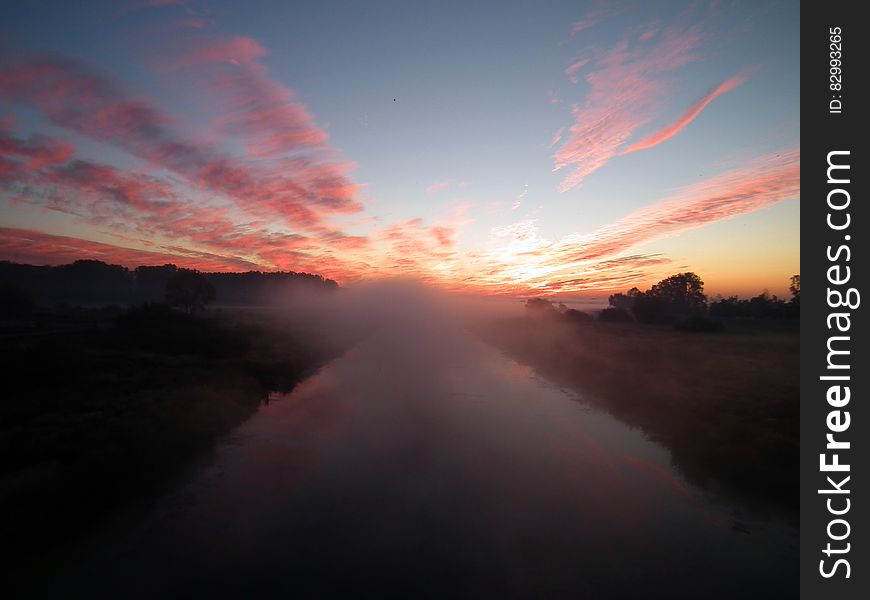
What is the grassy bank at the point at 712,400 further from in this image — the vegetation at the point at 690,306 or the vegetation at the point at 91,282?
the vegetation at the point at 91,282

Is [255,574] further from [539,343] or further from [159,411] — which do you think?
[539,343]

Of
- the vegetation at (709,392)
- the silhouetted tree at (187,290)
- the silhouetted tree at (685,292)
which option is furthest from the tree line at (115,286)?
the silhouetted tree at (685,292)

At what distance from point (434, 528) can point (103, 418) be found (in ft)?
56.3

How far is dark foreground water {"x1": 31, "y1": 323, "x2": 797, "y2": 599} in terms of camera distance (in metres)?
9.12

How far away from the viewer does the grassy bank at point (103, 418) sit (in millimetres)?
11273

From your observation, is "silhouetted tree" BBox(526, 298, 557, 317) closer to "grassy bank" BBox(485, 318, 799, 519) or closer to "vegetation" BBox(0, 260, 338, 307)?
"grassy bank" BBox(485, 318, 799, 519)

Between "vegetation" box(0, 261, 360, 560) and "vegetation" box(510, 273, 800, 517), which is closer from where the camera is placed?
"vegetation" box(0, 261, 360, 560)

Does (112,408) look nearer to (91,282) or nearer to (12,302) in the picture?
(12,302)

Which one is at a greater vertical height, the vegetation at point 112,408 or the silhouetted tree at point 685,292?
the silhouetted tree at point 685,292

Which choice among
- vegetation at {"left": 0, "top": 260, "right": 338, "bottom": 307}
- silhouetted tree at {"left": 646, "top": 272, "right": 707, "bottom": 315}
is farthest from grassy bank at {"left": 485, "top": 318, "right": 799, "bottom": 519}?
vegetation at {"left": 0, "top": 260, "right": 338, "bottom": 307}

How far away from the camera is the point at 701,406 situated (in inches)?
870

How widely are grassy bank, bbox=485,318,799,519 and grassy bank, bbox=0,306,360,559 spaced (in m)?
22.6

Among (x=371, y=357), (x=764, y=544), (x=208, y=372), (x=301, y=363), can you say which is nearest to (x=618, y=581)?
(x=764, y=544)

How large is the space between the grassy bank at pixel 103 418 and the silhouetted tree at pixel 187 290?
1782 inches
